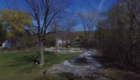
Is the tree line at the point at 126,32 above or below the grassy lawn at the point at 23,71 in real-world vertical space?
above

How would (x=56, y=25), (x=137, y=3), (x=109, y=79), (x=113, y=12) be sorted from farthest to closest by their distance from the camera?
(x=56, y=25)
(x=113, y=12)
(x=137, y=3)
(x=109, y=79)

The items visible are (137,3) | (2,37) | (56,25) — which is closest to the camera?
(137,3)

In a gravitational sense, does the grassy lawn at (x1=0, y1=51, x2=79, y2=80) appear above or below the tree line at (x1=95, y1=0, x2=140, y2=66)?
below

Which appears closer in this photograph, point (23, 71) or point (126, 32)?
point (23, 71)

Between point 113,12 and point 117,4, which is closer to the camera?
point 117,4

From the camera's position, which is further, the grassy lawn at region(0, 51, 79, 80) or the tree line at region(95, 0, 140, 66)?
the tree line at region(95, 0, 140, 66)

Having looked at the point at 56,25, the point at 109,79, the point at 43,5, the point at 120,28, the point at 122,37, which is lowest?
the point at 109,79

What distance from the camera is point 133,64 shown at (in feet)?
29.0

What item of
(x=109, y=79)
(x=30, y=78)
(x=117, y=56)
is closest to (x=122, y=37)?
(x=117, y=56)

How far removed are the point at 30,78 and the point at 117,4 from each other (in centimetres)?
724

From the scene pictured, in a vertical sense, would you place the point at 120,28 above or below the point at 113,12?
below

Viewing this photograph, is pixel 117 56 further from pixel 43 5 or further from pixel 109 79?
pixel 43 5

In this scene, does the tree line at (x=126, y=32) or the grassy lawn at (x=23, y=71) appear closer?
the grassy lawn at (x=23, y=71)

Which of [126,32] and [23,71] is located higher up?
[126,32]
